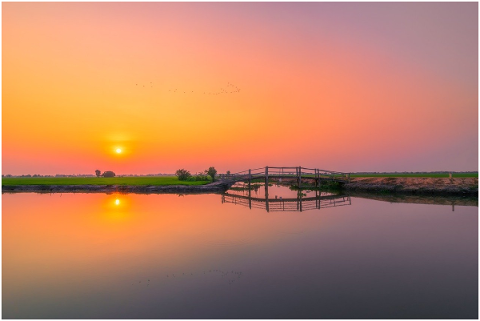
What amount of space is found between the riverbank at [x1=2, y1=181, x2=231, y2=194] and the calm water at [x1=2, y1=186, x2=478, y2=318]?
961 inches

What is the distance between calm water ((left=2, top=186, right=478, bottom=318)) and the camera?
23.5ft

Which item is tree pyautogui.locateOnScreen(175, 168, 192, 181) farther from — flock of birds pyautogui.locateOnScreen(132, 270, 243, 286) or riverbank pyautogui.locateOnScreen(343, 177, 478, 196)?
flock of birds pyautogui.locateOnScreen(132, 270, 243, 286)

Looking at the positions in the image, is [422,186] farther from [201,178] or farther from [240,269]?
[201,178]

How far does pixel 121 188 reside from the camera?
153ft

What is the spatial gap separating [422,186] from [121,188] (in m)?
44.0

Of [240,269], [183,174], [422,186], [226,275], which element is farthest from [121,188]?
[422,186]

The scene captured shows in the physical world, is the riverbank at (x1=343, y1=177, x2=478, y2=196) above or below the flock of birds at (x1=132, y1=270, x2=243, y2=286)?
above

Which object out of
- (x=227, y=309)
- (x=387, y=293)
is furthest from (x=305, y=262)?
(x=227, y=309)

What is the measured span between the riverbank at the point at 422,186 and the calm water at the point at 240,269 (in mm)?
17666

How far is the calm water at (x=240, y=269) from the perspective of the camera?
7.15 m

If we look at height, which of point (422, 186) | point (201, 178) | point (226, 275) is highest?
point (201, 178)

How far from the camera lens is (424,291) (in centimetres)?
799

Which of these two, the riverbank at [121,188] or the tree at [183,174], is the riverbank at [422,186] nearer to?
the riverbank at [121,188]

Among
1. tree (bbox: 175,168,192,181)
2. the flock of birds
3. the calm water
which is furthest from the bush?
the flock of birds
